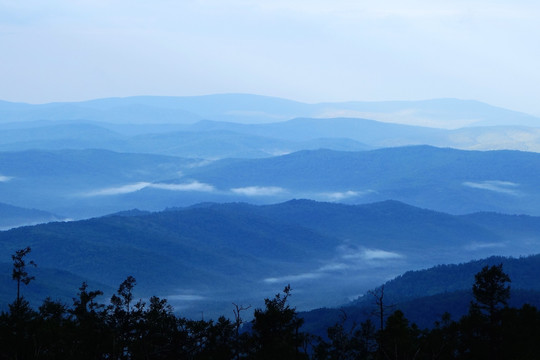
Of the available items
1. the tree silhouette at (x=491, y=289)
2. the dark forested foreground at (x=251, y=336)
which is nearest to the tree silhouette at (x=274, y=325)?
the dark forested foreground at (x=251, y=336)

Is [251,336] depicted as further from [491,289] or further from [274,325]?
[491,289]

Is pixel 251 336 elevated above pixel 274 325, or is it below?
below

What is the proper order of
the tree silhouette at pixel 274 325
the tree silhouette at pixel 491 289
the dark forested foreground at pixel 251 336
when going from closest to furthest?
1. the dark forested foreground at pixel 251 336
2. the tree silhouette at pixel 274 325
3. the tree silhouette at pixel 491 289

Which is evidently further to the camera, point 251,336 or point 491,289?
point 491,289

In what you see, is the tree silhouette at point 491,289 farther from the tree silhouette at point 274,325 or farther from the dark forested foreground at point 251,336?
→ the tree silhouette at point 274,325

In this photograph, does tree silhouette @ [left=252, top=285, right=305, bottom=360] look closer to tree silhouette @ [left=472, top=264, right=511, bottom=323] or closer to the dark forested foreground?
the dark forested foreground

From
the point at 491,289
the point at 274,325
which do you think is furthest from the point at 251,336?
the point at 491,289

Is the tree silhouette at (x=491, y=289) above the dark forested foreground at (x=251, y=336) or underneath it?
above

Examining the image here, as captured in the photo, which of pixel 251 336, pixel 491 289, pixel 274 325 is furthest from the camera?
pixel 491 289

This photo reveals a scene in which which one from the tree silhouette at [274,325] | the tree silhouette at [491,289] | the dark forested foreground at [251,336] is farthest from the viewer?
the tree silhouette at [491,289]
